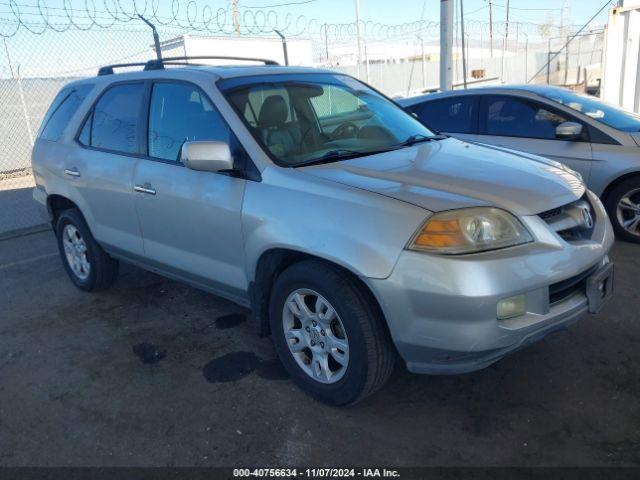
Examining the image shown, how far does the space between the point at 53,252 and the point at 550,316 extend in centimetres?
570

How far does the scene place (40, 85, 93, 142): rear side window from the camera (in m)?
4.71

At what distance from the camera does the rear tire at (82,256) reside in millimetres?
4746

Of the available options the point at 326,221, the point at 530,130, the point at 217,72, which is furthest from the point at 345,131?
the point at 530,130

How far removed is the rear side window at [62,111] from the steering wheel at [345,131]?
227 cm

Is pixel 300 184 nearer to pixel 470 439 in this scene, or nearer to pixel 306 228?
pixel 306 228

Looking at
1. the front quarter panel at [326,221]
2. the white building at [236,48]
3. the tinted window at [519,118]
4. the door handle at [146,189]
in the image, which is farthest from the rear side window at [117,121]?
the white building at [236,48]

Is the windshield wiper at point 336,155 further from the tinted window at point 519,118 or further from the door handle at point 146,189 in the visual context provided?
the tinted window at point 519,118

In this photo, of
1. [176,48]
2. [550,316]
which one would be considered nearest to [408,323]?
[550,316]

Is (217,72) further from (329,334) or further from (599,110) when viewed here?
(599,110)

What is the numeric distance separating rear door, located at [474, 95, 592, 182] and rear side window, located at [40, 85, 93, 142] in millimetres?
3929

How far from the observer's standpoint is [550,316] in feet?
8.68

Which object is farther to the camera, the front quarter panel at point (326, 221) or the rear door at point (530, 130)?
the rear door at point (530, 130)

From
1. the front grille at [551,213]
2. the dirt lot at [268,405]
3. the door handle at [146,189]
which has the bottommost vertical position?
the dirt lot at [268,405]

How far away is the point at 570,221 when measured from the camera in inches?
114
